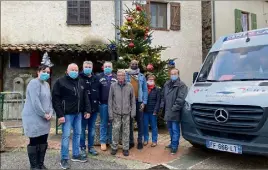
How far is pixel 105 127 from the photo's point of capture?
238 inches

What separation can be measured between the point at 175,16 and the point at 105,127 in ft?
26.3

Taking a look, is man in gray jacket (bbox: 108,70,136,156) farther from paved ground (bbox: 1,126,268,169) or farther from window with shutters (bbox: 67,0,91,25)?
window with shutters (bbox: 67,0,91,25)

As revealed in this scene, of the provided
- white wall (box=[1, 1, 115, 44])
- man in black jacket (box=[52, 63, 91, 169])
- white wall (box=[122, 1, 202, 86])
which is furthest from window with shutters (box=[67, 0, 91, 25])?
man in black jacket (box=[52, 63, 91, 169])

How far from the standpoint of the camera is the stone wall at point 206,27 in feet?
46.1

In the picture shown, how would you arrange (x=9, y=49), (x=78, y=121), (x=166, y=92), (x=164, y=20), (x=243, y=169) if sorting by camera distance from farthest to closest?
(x=164, y=20) → (x=9, y=49) → (x=166, y=92) → (x=78, y=121) → (x=243, y=169)

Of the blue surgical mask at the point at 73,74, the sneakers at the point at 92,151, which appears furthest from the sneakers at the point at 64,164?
the blue surgical mask at the point at 73,74

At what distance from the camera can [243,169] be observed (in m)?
4.82

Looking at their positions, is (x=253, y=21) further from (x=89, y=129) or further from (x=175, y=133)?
(x=89, y=129)

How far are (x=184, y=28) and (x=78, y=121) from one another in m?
8.98

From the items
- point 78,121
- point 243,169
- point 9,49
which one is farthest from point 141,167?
point 9,49

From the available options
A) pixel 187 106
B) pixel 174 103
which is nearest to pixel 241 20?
pixel 174 103

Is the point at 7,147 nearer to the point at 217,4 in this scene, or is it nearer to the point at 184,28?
the point at 184,28

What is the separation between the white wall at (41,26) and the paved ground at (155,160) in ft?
20.0

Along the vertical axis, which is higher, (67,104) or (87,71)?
(87,71)
